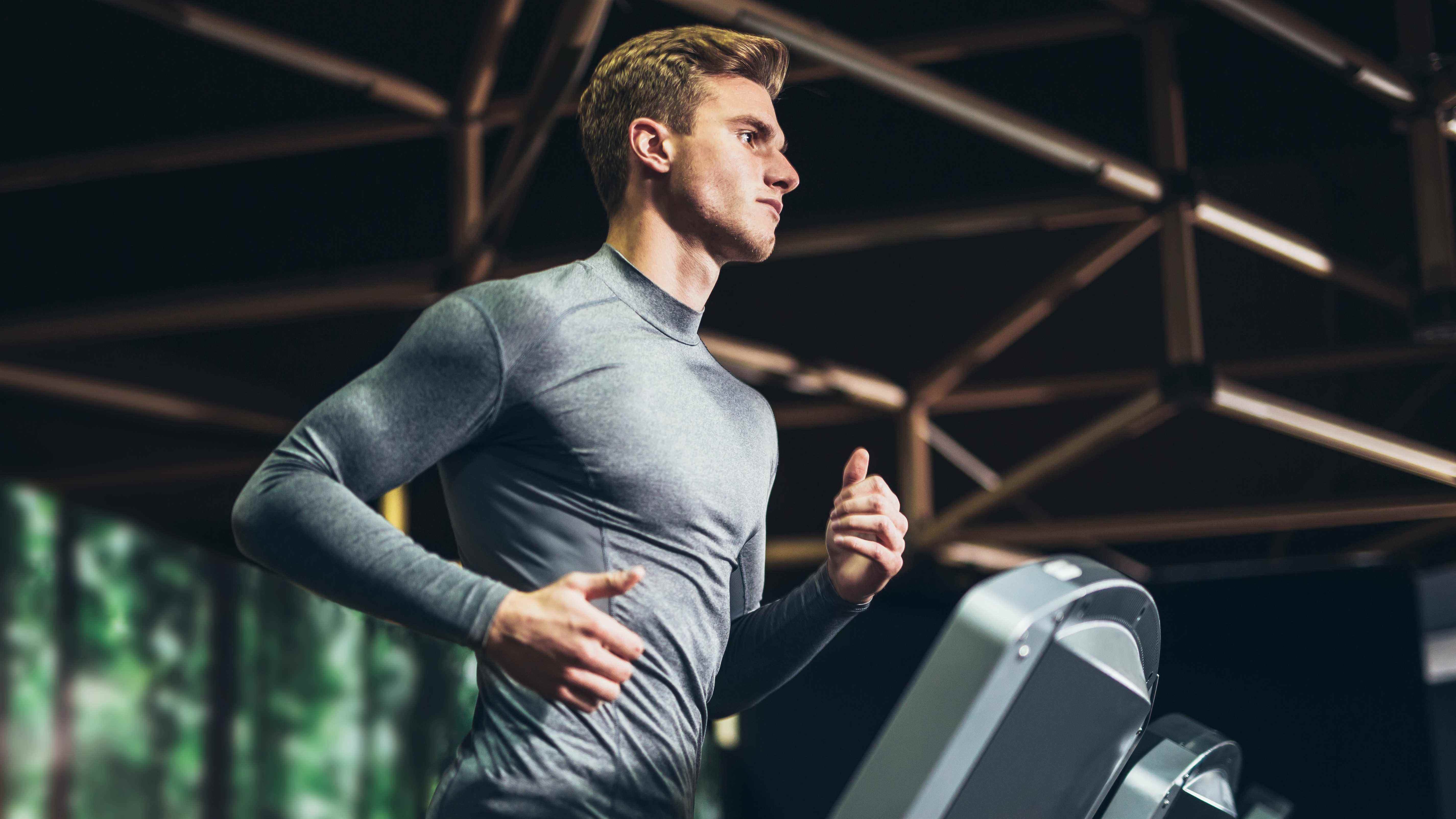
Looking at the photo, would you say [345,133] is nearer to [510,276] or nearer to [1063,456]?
[510,276]

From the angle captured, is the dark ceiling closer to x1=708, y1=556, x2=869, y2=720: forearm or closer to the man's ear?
the man's ear

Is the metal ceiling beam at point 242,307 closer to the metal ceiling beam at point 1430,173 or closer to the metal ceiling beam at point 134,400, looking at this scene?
the metal ceiling beam at point 134,400

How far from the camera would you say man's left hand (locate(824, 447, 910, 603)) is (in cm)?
137

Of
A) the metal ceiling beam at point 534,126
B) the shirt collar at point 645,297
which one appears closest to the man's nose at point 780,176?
the shirt collar at point 645,297

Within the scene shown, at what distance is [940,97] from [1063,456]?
1680mm

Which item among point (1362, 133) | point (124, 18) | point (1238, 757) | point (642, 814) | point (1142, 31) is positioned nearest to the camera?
point (642, 814)

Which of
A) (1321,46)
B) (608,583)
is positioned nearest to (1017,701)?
(608,583)

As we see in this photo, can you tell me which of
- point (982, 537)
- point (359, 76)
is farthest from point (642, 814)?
point (982, 537)

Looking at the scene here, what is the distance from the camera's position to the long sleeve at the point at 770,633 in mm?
1433

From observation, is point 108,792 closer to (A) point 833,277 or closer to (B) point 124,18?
(B) point 124,18

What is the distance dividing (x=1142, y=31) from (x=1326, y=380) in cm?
236

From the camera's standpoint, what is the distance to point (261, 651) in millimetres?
5340

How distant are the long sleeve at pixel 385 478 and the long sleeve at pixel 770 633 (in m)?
0.31

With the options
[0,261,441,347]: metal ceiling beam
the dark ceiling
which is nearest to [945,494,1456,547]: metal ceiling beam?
the dark ceiling
